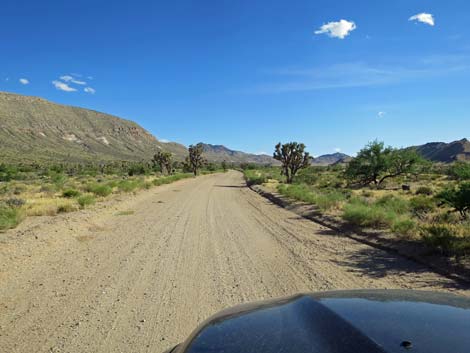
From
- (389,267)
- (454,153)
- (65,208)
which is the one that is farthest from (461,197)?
(454,153)

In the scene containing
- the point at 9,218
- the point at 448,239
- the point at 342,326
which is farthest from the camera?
the point at 9,218

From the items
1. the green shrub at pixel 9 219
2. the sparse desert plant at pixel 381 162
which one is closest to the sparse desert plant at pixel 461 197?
the green shrub at pixel 9 219

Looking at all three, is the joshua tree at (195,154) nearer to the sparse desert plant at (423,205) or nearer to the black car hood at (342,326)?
the sparse desert plant at (423,205)

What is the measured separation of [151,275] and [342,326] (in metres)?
5.81

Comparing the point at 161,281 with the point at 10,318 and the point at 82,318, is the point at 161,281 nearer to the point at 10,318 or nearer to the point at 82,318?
the point at 82,318

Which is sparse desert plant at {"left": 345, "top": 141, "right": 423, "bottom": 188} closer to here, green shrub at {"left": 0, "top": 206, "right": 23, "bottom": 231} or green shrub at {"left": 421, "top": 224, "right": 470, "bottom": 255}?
green shrub at {"left": 421, "top": 224, "right": 470, "bottom": 255}

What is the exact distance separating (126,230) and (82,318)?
743 centimetres

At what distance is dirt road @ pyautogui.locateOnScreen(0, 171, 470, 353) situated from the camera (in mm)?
4977

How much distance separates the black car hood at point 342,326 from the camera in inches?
80.3

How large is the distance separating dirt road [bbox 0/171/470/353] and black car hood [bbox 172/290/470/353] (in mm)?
2398

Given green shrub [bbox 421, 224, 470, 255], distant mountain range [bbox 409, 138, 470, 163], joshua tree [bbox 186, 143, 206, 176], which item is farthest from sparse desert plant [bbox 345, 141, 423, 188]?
distant mountain range [bbox 409, 138, 470, 163]

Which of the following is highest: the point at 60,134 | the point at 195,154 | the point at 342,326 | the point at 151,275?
the point at 60,134

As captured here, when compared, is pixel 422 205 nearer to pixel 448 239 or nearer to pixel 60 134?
pixel 448 239

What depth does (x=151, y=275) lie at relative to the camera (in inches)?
293
